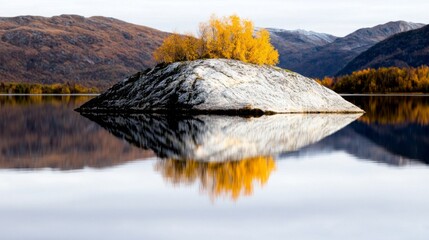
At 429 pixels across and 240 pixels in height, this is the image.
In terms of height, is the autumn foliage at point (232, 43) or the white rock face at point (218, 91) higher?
the autumn foliage at point (232, 43)

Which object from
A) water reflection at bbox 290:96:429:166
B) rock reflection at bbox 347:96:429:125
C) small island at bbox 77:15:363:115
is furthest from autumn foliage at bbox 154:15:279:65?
water reflection at bbox 290:96:429:166

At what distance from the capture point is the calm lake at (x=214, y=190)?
10.9m

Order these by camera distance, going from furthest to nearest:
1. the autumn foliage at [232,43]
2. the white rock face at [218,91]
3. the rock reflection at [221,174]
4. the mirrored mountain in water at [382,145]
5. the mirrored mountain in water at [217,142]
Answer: the autumn foliage at [232,43] → the white rock face at [218,91] → the mirrored mountain in water at [382,145] → the mirrored mountain in water at [217,142] → the rock reflection at [221,174]

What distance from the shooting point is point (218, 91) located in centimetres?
6006

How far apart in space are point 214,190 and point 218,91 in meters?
46.1

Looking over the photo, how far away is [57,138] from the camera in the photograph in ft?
101

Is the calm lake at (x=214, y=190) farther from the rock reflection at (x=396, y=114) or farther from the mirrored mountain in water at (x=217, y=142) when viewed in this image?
the rock reflection at (x=396, y=114)

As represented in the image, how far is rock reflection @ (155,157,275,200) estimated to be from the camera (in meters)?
14.3

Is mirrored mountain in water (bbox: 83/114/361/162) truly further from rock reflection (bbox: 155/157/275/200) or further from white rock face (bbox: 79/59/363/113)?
white rock face (bbox: 79/59/363/113)

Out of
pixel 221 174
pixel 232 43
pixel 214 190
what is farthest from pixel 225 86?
pixel 214 190

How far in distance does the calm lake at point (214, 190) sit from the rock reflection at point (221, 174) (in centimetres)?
3

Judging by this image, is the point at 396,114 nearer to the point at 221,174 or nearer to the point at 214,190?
the point at 221,174

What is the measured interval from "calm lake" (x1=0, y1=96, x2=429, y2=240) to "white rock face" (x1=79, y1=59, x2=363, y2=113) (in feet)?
108

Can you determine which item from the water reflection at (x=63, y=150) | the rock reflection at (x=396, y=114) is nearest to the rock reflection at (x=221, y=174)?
the water reflection at (x=63, y=150)
